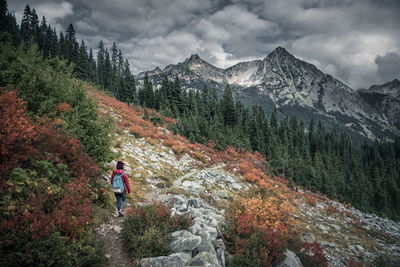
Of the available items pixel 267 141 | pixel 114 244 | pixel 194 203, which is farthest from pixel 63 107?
pixel 267 141

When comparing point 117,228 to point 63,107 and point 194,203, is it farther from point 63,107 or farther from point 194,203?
point 63,107

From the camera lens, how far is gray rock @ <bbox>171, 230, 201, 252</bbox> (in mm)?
5453

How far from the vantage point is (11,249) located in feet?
11.2

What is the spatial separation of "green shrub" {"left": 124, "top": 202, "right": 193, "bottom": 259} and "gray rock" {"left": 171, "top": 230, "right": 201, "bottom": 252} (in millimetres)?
208

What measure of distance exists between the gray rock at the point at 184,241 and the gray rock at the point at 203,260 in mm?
510

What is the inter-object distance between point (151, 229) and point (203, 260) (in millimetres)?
1820

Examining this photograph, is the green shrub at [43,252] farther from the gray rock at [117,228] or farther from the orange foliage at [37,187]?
the gray rock at [117,228]

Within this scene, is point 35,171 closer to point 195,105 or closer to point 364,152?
point 195,105

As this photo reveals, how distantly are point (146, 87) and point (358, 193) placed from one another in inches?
2795

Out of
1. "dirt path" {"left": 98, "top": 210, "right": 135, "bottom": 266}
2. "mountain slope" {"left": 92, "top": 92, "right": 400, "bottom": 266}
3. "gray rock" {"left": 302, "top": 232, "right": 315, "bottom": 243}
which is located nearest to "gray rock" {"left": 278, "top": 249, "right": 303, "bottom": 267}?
"mountain slope" {"left": 92, "top": 92, "right": 400, "bottom": 266}

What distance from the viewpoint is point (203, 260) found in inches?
192

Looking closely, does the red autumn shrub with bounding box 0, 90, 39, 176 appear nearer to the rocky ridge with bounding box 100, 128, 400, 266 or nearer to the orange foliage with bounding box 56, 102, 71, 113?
the orange foliage with bounding box 56, 102, 71, 113

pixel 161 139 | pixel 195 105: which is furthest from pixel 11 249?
pixel 195 105

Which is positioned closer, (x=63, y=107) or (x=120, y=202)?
(x=120, y=202)
